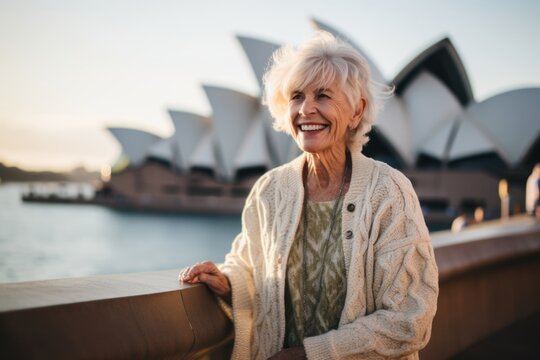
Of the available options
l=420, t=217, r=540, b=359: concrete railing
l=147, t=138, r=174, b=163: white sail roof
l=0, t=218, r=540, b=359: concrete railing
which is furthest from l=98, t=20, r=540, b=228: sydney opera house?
l=0, t=218, r=540, b=359: concrete railing

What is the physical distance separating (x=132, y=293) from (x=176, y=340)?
180 millimetres

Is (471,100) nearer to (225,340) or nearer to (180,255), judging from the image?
(180,255)

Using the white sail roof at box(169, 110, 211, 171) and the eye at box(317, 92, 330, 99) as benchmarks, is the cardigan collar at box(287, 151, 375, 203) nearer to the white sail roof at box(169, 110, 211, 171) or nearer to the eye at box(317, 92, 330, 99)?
the eye at box(317, 92, 330, 99)

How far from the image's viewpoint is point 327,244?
149cm

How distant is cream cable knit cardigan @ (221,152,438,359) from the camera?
1.34 metres

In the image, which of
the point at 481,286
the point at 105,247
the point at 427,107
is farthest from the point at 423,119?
the point at 481,286

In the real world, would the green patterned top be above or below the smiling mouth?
below

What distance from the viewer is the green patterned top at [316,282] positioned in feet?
4.76

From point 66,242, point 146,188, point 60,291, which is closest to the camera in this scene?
point 60,291

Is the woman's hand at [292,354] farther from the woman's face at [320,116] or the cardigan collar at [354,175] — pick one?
the woman's face at [320,116]

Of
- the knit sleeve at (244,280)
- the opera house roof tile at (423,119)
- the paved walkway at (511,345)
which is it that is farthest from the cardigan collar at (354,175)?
the opera house roof tile at (423,119)

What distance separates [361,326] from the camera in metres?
1.34

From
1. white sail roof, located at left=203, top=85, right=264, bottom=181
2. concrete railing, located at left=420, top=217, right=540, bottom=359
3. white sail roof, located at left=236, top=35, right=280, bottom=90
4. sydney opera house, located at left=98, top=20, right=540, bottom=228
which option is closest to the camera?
concrete railing, located at left=420, top=217, right=540, bottom=359

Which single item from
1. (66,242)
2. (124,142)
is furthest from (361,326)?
(124,142)
